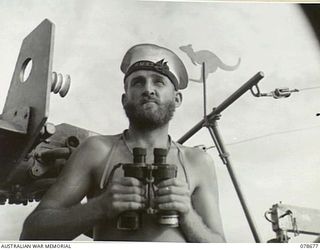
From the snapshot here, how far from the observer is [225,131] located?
121 cm

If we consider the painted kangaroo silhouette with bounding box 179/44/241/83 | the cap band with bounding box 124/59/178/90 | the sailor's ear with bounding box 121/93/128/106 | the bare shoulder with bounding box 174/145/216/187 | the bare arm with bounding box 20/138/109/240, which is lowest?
the bare arm with bounding box 20/138/109/240

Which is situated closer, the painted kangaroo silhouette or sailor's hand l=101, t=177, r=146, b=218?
sailor's hand l=101, t=177, r=146, b=218

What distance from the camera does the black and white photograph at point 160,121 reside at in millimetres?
1110

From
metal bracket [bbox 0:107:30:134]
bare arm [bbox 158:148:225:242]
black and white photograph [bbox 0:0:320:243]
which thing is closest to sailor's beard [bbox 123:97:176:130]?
black and white photograph [bbox 0:0:320:243]

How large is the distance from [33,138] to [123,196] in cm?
22

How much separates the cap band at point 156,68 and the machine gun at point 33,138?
171 mm

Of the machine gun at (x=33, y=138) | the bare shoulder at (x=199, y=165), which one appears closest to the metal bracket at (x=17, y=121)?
the machine gun at (x=33, y=138)

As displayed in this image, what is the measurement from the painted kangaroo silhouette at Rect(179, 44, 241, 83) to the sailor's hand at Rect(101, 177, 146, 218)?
307mm

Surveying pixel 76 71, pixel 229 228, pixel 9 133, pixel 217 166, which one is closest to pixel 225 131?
pixel 217 166

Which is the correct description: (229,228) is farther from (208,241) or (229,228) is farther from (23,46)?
(23,46)

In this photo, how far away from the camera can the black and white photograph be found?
111 centimetres

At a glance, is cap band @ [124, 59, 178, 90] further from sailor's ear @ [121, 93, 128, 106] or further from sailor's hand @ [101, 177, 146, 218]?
sailor's hand @ [101, 177, 146, 218]

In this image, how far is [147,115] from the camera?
115 centimetres

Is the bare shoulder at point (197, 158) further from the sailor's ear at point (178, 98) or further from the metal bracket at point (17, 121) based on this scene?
the metal bracket at point (17, 121)
